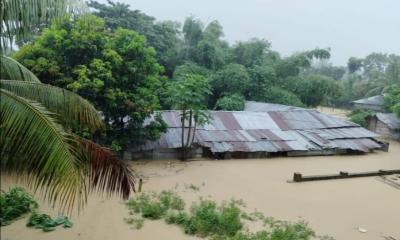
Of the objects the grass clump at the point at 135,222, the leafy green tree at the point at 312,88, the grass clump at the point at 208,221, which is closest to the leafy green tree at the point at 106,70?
the grass clump at the point at 135,222

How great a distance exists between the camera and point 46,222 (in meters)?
6.95

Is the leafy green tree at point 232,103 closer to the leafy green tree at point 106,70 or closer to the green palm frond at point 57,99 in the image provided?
the leafy green tree at point 106,70

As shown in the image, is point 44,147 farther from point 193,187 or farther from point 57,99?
point 193,187

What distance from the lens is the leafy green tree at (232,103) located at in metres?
18.9

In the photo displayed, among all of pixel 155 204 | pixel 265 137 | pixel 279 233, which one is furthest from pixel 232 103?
pixel 279 233

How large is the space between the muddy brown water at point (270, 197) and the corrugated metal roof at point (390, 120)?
626cm

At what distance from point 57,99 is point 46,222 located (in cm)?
321

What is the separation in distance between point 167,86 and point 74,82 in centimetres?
373

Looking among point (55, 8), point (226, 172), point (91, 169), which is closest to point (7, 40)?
point (55, 8)

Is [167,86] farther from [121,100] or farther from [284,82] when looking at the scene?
[284,82]

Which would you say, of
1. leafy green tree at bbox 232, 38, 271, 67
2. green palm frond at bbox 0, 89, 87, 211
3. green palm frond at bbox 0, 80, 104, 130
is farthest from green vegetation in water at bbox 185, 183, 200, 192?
leafy green tree at bbox 232, 38, 271, 67

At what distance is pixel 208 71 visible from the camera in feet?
71.9

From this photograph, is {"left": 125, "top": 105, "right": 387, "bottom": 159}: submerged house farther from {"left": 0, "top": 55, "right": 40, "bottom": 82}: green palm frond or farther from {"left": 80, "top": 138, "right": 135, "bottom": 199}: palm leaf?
{"left": 80, "top": 138, "right": 135, "bottom": 199}: palm leaf

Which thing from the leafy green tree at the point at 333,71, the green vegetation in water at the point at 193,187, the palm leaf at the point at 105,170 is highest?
the leafy green tree at the point at 333,71
